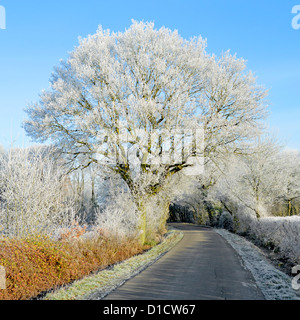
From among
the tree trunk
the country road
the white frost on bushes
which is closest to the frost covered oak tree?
the tree trunk

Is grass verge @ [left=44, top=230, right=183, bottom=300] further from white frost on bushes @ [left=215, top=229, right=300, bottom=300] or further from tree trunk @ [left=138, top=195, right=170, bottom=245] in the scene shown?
tree trunk @ [left=138, top=195, right=170, bottom=245]

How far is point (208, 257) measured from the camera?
468 inches

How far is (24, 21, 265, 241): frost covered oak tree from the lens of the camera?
15.4 m

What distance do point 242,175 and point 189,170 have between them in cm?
489

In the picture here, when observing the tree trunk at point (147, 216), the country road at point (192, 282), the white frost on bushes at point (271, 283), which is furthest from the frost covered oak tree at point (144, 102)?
the white frost on bushes at point (271, 283)

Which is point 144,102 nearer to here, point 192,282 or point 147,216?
point 147,216

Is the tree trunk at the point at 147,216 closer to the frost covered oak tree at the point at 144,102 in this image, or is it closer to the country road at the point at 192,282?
the frost covered oak tree at the point at 144,102

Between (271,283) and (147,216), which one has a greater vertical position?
(147,216)

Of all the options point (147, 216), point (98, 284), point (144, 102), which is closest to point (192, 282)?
point (98, 284)

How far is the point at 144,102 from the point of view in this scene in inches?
583

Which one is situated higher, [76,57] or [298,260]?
[76,57]
